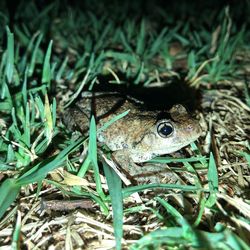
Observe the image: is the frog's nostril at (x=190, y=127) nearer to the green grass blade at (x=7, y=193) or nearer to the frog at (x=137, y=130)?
the frog at (x=137, y=130)

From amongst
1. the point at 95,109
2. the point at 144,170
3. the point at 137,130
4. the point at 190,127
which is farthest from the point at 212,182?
the point at 95,109

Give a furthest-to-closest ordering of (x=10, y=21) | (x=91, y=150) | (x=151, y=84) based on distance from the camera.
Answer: (x=10, y=21) → (x=151, y=84) → (x=91, y=150)

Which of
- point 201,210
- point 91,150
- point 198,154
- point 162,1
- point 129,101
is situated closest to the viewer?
point 201,210

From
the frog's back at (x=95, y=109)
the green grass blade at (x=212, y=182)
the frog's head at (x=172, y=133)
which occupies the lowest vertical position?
the green grass blade at (x=212, y=182)

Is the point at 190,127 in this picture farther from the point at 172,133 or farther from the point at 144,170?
the point at 144,170

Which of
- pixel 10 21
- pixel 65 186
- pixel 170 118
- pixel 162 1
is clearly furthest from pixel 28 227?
pixel 162 1

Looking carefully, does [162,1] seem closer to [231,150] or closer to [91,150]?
[231,150]

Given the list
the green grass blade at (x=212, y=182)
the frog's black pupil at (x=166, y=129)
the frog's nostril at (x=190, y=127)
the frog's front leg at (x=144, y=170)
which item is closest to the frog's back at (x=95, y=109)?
the frog's front leg at (x=144, y=170)
